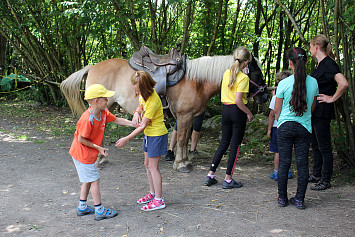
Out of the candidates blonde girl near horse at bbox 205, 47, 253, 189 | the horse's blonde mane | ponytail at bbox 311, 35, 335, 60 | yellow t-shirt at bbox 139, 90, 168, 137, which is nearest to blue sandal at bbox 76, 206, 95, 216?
yellow t-shirt at bbox 139, 90, 168, 137

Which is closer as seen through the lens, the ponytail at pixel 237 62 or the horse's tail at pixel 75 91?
Answer: the ponytail at pixel 237 62

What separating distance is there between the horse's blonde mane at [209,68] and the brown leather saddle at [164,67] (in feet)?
0.43

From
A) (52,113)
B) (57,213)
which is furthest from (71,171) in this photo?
(52,113)

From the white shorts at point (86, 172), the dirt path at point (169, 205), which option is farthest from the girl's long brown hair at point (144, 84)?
the dirt path at point (169, 205)

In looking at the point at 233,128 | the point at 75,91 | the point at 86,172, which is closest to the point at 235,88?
the point at 233,128

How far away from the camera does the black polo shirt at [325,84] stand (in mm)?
4055

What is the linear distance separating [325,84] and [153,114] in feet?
7.19

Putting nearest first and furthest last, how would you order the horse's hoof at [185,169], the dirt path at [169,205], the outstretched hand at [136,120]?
the dirt path at [169,205] < the outstretched hand at [136,120] < the horse's hoof at [185,169]

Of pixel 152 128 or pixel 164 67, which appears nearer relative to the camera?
pixel 152 128

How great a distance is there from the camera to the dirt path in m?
3.24

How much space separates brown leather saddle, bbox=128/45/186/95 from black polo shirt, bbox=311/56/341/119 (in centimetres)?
205

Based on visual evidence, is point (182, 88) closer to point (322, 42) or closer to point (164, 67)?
point (164, 67)

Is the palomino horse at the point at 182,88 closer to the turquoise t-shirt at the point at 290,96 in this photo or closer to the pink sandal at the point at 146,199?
the turquoise t-shirt at the point at 290,96

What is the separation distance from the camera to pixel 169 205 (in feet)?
12.8
